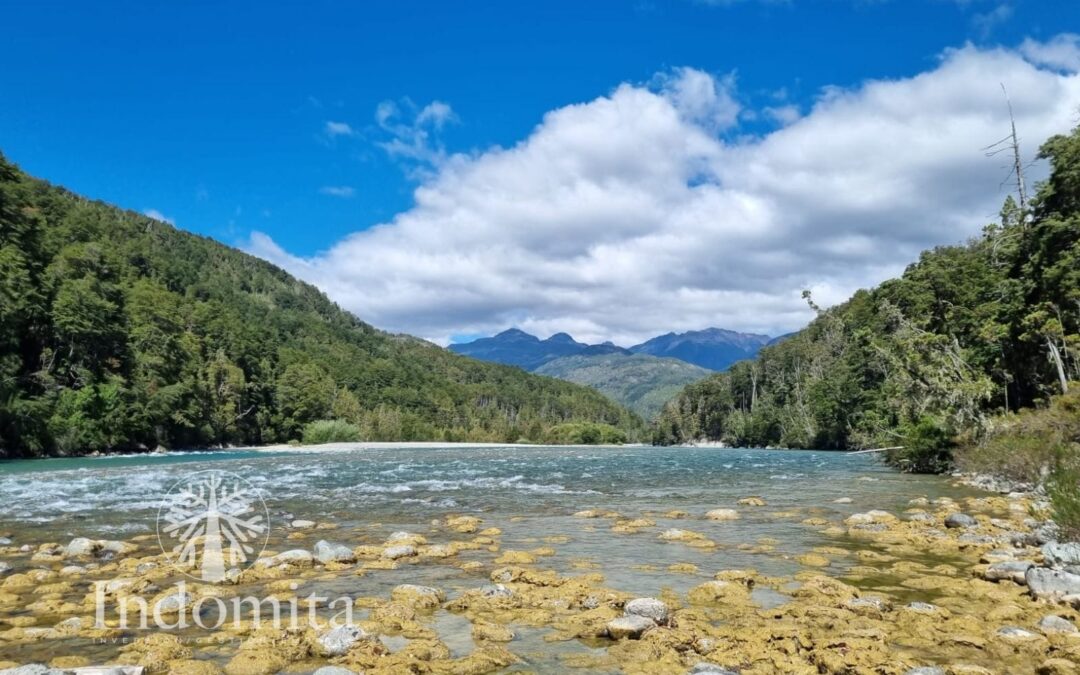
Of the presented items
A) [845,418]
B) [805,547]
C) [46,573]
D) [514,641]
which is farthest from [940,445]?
[845,418]

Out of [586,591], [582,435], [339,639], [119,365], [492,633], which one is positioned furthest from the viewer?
[582,435]

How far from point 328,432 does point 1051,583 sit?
107 m

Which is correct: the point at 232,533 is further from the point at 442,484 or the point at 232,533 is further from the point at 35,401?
the point at 35,401

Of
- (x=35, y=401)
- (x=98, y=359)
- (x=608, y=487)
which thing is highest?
(x=98, y=359)

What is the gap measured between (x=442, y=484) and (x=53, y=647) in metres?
23.5

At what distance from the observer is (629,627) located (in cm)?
836

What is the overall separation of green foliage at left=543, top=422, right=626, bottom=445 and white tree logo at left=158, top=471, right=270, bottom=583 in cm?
12642

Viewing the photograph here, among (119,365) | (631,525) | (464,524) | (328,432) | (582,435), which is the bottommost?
(582,435)

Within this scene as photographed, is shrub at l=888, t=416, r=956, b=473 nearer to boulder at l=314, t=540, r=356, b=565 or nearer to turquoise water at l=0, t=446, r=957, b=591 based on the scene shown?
turquoise water at l=0, t=446, r=957, b=591

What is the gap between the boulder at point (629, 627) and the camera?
8.32 m

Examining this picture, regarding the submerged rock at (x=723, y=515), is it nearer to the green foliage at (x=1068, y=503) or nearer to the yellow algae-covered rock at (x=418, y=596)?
the green foliage at (x=1068, y=503)

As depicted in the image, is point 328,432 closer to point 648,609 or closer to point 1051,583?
point 648,609

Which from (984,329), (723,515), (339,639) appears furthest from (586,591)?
(984,329)

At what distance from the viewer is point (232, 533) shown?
1628 centimetres
